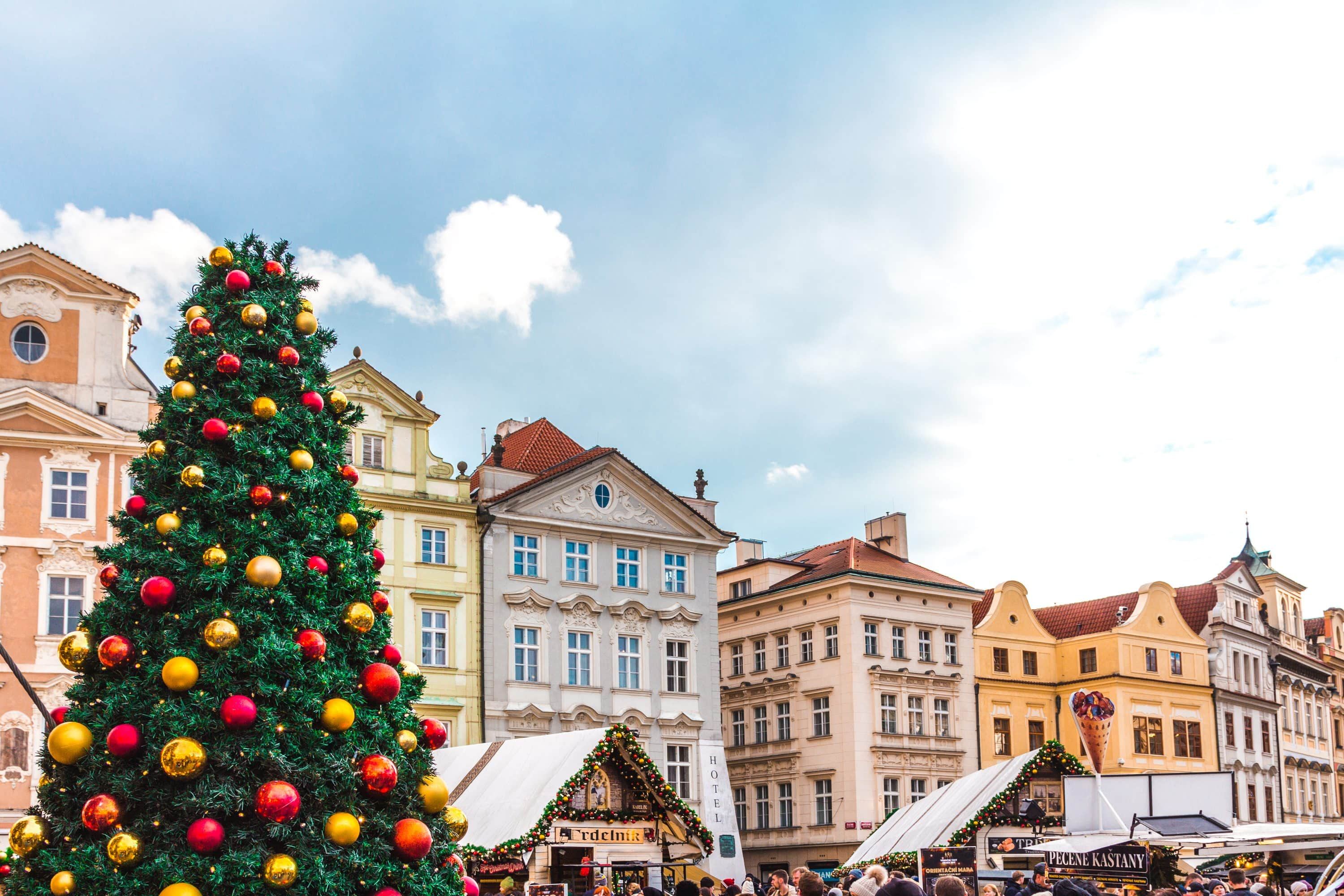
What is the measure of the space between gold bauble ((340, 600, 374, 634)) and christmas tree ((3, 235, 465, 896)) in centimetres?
2

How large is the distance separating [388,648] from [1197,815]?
13076mm

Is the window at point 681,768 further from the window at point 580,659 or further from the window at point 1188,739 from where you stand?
the window at point 1188,739

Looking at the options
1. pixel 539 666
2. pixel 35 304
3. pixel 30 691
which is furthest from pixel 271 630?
pixel 539 666

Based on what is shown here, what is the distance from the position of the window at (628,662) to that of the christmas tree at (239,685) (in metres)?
26.7

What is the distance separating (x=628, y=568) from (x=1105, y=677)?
1795 centimetres

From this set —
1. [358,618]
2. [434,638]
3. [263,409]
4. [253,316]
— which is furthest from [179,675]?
[434,638]

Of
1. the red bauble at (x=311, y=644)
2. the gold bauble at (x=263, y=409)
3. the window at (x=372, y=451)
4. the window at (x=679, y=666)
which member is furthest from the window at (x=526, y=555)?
the red bauble at (x=311, y=644)

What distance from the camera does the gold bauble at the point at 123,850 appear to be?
9750 millimetres

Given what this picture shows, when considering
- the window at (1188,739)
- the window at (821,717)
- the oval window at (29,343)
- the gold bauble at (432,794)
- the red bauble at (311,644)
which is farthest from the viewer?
the window at (1188,739)

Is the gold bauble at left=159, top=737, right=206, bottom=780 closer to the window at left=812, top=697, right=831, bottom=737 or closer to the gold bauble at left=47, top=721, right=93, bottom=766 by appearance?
the gold bauble at left=47, top=721, right=93, bottom=766

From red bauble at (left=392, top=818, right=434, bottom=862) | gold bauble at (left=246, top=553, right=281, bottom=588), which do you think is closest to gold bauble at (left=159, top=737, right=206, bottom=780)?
gold bauble at (left=246, top=553, right=281, bottom=588)

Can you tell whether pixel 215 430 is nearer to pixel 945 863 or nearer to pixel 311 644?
pixel 311 644

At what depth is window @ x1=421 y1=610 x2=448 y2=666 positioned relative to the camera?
117 ft

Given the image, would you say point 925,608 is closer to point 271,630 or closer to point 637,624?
point 637,624
